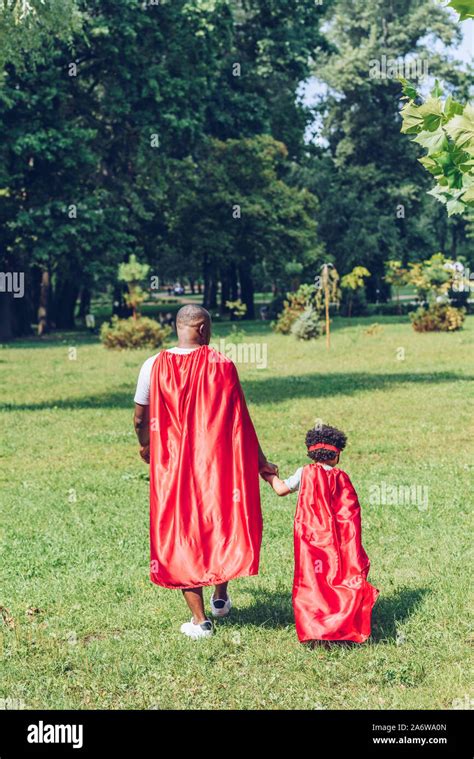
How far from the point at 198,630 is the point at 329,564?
36.3 inches

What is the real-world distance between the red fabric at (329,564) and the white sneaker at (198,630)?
60cm

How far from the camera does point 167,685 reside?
5.62 m

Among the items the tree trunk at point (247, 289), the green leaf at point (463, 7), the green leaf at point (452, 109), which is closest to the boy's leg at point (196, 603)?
the green leaf at point (452, 109)

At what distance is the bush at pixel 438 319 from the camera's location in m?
36.2

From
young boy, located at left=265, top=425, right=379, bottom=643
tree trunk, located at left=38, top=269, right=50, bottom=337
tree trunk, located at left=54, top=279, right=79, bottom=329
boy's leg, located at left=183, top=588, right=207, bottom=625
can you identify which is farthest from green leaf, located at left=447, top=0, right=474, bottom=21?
tree trunk, located at left=54, top=279, right=79, bottom=329

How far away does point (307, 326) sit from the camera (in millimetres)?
33938

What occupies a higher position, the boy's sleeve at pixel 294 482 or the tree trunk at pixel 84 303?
the tree trunk at pixel 84 303

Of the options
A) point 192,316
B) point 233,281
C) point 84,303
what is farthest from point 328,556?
point 84,303

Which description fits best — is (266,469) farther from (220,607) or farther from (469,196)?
(469,196)

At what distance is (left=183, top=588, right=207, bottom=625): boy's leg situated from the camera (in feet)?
20.5

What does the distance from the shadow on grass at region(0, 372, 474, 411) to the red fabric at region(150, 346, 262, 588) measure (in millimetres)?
12206

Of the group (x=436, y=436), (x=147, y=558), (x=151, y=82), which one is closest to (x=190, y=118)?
(x=151, y=82)

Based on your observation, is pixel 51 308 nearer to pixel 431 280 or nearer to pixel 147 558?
pixel 431 280

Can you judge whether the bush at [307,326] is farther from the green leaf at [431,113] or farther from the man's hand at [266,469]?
the green leaf at [431,113]
